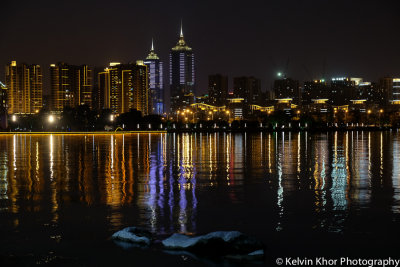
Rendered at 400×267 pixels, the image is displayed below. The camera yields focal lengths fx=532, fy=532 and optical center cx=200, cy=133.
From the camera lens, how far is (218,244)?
10.1 metres

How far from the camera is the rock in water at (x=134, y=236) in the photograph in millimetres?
10578

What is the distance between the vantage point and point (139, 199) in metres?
15.2

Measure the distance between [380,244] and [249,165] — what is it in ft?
50.9

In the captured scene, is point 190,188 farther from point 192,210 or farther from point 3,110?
point 3,110

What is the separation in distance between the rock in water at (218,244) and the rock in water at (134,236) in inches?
16.6

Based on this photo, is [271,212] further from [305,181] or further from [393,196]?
[305,181]

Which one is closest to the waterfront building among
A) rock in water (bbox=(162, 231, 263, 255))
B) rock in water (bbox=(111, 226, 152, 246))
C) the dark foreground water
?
the dark foreground water

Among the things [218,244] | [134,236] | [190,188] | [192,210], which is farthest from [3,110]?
[218,244]

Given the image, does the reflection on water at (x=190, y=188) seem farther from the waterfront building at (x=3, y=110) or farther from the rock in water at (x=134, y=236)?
the waterfront building at (x=3, y=110)

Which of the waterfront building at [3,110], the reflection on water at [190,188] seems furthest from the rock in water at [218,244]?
the waterfront building at [3,110]

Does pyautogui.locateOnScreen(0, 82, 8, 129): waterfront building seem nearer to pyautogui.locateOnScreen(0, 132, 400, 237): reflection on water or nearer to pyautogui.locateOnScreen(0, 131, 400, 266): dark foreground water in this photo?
pyautogui.locateOnScreen(0, 132, 400, 237): reflection on water

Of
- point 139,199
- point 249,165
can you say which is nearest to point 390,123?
point 249,165

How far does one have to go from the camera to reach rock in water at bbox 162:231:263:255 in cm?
998

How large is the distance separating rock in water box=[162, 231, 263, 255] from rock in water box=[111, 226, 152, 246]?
421 millimetres
